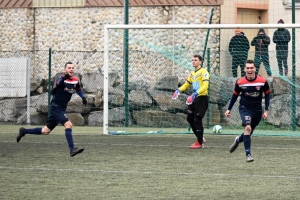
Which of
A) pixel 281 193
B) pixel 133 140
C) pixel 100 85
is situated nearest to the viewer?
pixel 281 193

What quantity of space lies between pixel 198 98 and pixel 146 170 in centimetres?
498

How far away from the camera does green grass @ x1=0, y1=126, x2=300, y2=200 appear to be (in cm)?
1090

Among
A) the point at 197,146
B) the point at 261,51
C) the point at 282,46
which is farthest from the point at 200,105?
the point at 261,51

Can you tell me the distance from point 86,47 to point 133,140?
46.6ft

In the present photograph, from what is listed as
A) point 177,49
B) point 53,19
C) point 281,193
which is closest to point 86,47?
point 53,19

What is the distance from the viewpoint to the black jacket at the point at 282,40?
79.1 ft

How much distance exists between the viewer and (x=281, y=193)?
10859 millimetres

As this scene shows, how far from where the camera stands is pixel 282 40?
2439 cm

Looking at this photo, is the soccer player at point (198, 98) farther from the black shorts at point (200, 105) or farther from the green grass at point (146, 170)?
the green grass at point (146, 170)

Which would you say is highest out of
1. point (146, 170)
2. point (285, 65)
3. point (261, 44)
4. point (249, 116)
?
point (261, 44)

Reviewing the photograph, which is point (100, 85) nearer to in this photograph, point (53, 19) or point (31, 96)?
point (31, 96)

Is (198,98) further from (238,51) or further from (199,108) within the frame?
(238,51)

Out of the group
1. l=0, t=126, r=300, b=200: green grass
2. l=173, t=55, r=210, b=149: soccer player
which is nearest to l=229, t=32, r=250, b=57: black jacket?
l=0, t=126, r=300, b=200: green grass

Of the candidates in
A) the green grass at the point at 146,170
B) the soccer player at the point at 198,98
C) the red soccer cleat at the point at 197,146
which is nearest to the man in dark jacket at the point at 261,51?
the green grass at the point at 146,170
